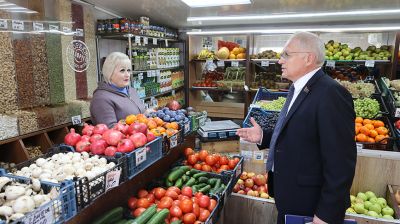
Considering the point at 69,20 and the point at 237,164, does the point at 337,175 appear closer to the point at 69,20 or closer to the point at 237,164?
the point at 237,164

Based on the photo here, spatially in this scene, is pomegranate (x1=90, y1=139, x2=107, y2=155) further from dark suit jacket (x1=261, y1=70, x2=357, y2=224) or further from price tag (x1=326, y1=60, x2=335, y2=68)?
price tag (x1=326, y1=60, x2=335, y2=68)

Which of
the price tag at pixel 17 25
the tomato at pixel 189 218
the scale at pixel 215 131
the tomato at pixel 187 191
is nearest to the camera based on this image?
the tomato at pixel 189 218

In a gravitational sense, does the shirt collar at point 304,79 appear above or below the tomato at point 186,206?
above

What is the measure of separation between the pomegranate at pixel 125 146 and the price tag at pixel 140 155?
4 centimetres

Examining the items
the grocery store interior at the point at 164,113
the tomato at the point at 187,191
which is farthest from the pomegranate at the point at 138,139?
the tomato at the point at 187,191

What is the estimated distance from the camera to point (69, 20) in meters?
3.16

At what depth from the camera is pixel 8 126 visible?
2398 mm

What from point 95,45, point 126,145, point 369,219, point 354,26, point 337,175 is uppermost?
point 354,26

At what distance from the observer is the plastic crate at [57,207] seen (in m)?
1.00

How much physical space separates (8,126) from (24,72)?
520 millimetres

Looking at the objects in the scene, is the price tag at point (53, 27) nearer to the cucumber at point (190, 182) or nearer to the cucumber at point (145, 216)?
the cucumber at point (190, 182)

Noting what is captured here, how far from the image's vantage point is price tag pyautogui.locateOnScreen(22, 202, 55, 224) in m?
0.97

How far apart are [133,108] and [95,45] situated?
1.57 m

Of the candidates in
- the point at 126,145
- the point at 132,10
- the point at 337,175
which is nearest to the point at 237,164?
the point at 337,175
